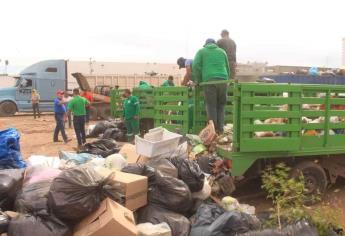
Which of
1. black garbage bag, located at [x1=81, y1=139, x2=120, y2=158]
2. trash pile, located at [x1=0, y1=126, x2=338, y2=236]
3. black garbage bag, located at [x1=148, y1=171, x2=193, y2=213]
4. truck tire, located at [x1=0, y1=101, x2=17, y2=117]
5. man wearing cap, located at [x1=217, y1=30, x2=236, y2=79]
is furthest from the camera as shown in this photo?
truck tire, located at [x1=0, y1=101, x2=17, y2=117]

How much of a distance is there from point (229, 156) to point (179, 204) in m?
1.20

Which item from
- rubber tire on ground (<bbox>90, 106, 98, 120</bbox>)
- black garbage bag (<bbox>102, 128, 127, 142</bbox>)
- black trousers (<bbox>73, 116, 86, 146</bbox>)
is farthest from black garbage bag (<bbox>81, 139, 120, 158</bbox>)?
rubber tire on ground (<bbox>90, 106, 98, 120</bbox>)

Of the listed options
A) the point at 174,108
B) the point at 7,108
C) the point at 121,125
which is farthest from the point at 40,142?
the point at 7,108

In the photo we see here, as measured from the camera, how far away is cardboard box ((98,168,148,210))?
404cm

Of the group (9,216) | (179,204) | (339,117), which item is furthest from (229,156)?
(9,216)

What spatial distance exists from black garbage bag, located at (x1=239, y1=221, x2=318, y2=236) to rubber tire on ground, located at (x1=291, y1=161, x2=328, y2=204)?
196cm

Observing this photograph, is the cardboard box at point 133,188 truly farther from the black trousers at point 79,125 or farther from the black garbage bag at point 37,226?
the black trousers at point 79,125

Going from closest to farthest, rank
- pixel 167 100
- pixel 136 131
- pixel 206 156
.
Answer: pixel 206 156 < pixel 167 100 < pixel 136 131

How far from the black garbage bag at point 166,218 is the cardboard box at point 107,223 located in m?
0.42

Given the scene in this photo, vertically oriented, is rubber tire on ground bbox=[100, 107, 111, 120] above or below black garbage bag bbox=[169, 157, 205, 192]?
below

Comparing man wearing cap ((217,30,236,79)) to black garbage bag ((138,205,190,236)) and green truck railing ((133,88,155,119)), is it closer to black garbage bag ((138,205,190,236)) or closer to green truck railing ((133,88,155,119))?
green truck railing ((133,88,155,119))

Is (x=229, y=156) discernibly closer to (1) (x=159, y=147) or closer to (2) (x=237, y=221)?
(1) (x=159, y=147)

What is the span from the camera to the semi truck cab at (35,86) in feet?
73.2

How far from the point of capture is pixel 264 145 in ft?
17.2
